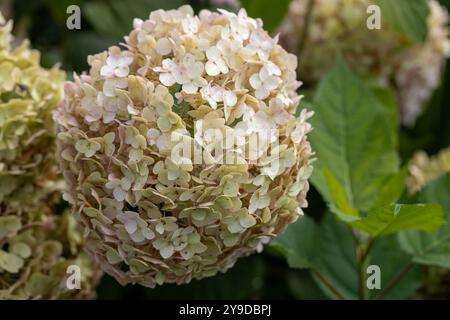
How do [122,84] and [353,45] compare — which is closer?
[122,84]

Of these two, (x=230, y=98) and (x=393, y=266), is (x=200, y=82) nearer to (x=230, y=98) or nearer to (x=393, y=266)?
(x=230, y=98)

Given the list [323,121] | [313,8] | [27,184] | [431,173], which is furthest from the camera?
[313,8]

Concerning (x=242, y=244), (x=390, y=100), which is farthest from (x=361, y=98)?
(x=242, y=244)

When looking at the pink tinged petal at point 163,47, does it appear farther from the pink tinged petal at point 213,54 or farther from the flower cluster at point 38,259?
→ the flower cluster at point 38,259

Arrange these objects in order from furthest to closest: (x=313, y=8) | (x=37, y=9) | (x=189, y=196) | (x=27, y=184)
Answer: (x=37, y=9) < (x=313, y=8) < (x=27, y=184) < (x=189, y=196)

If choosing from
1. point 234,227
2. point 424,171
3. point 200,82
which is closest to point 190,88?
point 200,82

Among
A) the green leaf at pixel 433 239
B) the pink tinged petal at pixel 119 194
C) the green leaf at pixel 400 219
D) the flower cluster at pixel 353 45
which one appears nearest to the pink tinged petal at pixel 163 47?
the pink tinged petal at pixel 119 194

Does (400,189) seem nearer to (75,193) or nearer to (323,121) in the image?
(323,121)
